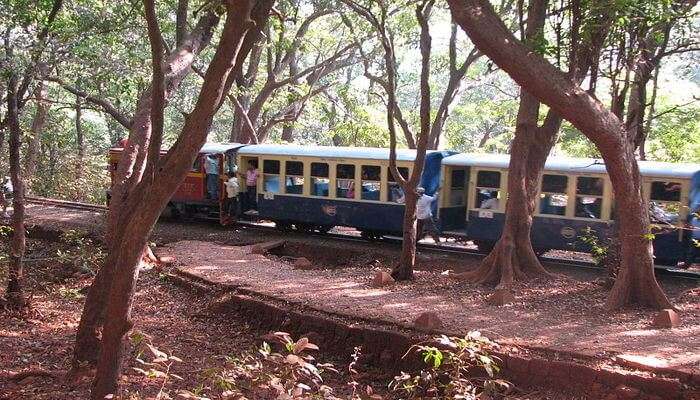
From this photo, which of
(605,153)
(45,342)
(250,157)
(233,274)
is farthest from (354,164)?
(45,342)

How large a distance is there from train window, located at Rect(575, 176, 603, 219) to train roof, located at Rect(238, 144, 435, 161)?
3577 mm

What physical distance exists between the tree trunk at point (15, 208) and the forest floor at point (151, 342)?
0.70 feet

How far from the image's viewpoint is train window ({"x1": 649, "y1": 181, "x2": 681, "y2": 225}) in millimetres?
12039

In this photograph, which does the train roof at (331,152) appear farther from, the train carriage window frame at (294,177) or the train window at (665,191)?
the train window at (665,191)

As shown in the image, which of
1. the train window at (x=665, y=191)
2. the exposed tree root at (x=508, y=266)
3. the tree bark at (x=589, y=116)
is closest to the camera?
the tree bark at (x=589, y=116)

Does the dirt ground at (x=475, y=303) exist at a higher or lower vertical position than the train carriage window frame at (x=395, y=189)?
lower

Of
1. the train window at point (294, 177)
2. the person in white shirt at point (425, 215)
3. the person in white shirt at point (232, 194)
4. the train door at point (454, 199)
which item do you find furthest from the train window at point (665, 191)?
the person in white shirt at point (232, 194)

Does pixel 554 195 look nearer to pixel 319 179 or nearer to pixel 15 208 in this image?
pixel 319 179

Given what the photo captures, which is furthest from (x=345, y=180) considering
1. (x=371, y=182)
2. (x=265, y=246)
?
(x=265, y=246)

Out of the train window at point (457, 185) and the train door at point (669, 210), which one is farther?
the train window at point (457, 185)

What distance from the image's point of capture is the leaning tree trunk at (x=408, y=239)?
11391 mm

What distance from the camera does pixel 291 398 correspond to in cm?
372

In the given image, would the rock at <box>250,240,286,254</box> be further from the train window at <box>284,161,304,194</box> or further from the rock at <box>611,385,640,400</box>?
the rock at <box>611,385,640,400</box>

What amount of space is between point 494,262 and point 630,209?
110 inches
